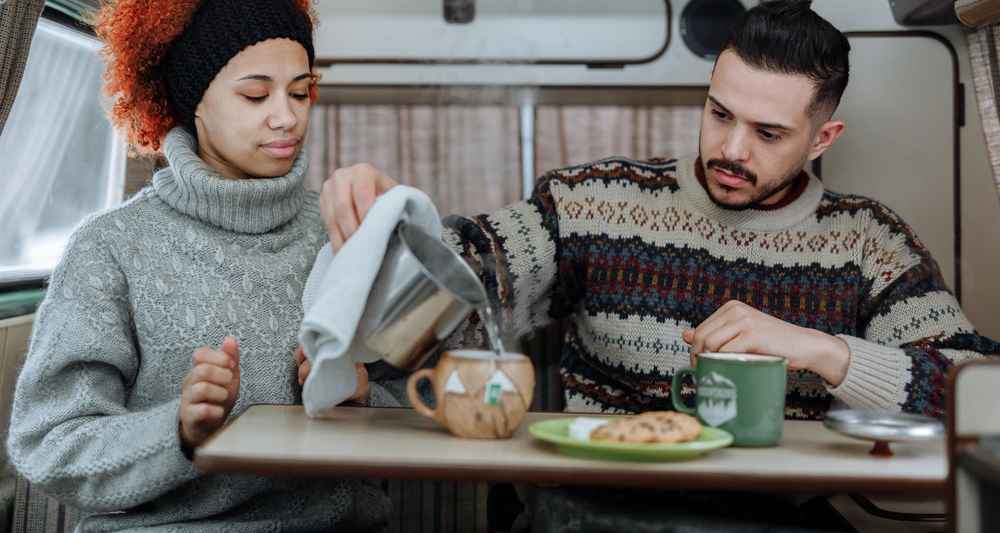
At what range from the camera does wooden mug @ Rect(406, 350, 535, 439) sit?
1.42 metres

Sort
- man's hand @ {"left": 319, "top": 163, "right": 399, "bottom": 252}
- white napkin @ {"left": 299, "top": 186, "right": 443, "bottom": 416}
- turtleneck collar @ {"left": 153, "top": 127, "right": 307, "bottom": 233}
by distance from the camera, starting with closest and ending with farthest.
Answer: white napkin @ {"left": 299, "top": 186, "right": 443, "bottom": 416} < man's hand @ {"left": 319, "top": 163, "right": 399, "bottom": 252} < turtleneck collar @ {"left": 153, "top": 127, "right": 307, "bottom": 233}

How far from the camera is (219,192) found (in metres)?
1.88

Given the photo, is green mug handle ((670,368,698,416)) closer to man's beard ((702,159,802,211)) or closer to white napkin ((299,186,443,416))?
white napkin ((299,186,443,416))

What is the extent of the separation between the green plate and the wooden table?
1 centimetres

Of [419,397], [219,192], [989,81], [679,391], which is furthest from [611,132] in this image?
[419,397]

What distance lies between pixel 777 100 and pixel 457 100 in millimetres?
823

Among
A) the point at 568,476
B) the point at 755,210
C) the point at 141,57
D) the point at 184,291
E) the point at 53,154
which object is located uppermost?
the point at 141,57

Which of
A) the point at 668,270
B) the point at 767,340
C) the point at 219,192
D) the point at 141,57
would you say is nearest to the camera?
the point at 767,340

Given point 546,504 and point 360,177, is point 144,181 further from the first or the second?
point 546,504

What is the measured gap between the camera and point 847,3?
2.68 metres

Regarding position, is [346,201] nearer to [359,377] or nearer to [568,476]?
[359,377]

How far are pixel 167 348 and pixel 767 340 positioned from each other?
103cm

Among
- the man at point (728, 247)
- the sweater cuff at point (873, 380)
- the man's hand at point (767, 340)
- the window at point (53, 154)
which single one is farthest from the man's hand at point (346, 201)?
the window at point (53, 154)

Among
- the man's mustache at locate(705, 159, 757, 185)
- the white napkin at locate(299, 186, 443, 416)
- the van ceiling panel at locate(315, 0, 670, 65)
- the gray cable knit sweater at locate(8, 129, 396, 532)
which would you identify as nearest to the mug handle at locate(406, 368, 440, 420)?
the white napkin at locate(299, 186, 443, 416)
